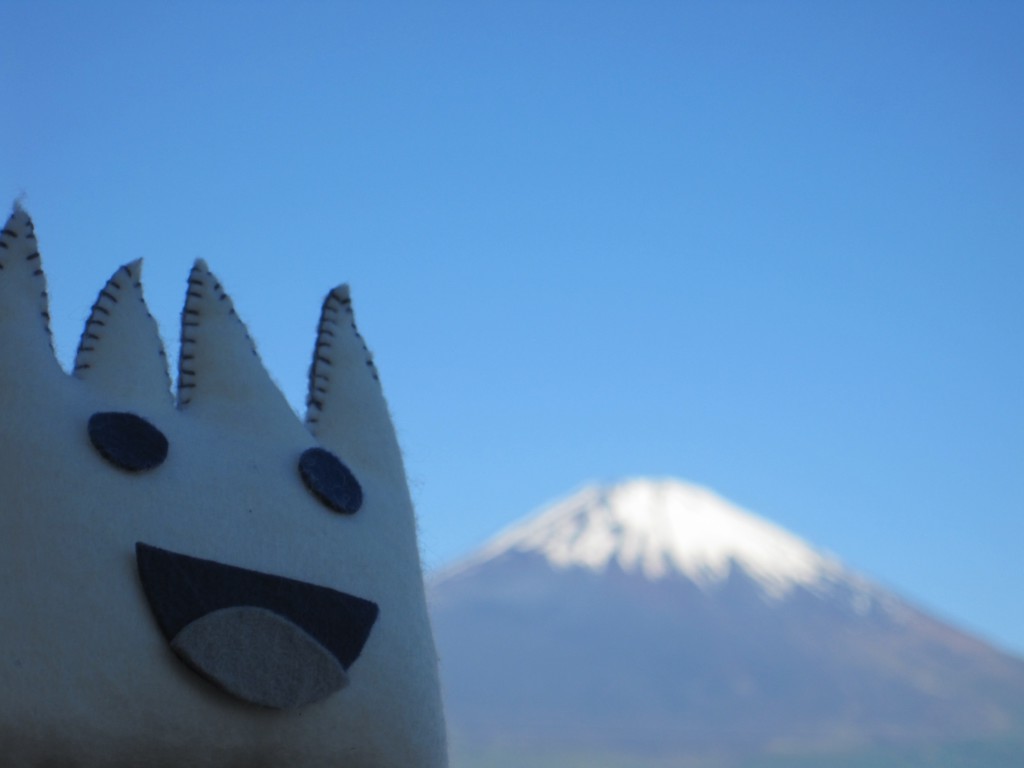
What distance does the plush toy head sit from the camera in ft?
8.07

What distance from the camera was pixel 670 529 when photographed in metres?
65.2

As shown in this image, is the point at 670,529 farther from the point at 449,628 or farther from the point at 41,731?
the point at 41,731

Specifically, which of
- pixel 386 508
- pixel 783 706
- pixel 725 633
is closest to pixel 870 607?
pixel 725 633

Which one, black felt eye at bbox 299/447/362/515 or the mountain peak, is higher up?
the mountain peak

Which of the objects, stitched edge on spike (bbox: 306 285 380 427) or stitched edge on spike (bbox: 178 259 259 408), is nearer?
stitched edge on spike (bbox: 178 259 259 408)

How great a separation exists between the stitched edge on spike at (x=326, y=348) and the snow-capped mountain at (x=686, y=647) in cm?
4025

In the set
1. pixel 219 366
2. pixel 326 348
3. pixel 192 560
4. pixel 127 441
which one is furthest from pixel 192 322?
pixel 192 560

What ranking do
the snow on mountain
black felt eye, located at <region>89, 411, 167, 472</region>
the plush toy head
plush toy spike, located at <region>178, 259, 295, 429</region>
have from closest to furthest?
the plush toy head, black felt eye, located at <region>89, 411, 167, 472</region>, plush toy spike, located at <region>178, 259, 295, 429</region>, the snow on mountain

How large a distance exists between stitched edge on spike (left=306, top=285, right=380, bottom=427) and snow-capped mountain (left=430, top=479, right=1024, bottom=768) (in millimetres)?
40254

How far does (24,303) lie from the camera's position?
2.80 m

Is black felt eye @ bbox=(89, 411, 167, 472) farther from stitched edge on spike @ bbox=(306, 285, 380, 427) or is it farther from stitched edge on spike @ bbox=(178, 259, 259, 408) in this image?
stitched edge on spike @ bbox=(306, 285, 380, 427)

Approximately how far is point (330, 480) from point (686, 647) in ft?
175

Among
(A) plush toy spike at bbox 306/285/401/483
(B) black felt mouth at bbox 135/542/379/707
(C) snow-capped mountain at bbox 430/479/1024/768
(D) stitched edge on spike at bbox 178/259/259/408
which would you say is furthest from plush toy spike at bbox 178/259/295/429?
(C) snow-capped mountain at bbox 430/479/1024/768

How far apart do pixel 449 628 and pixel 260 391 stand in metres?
53.5
